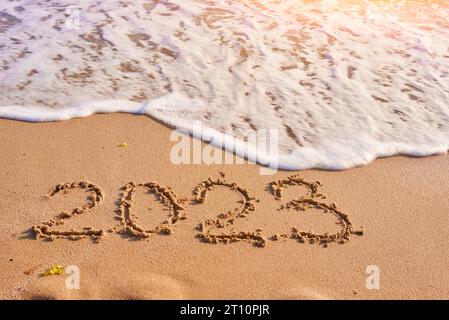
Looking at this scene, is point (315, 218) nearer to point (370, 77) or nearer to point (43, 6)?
point (370, 77)

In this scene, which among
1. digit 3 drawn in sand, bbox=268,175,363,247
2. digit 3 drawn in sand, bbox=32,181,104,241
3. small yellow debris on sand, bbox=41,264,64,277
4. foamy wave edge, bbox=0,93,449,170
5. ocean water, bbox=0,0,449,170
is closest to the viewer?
small yellow debris on sand, bbox=41,264,64,277

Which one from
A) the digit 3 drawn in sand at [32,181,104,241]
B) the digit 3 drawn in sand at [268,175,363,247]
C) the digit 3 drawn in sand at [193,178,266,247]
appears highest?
the digit 3 drawn in sand at [268,175,363,247]

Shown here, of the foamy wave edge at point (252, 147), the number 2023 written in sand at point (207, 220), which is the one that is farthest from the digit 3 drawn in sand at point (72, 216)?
the foamy wave edge at point (252, 147)

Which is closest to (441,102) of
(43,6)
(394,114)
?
(394,114)

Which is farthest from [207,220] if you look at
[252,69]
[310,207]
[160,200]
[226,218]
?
[252,69]

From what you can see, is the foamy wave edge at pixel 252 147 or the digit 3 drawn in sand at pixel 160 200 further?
the foamy wave edge at pixel 252 147

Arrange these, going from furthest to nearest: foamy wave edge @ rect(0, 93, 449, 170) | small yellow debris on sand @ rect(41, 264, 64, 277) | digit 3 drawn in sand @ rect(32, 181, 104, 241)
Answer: foamy wave edge @ rect(0, 93, 449, 170), digit 3 drawn in sand @ rect(32, 181, 104, 241), small yellow debris on sand @ rect(41, 264, 64, 277)

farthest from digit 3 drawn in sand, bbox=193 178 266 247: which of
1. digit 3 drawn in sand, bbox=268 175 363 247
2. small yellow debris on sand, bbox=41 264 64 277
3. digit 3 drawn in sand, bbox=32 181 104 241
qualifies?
small yellow debris on sand, bbox=41 264 64 277

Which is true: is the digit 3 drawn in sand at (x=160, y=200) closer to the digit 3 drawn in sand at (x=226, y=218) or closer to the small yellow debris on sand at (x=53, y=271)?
the digit 3 drawn in sand at (x=226, y=218)

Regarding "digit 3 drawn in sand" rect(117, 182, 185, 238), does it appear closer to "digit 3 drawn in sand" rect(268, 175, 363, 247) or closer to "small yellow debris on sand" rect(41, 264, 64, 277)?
"small yellow debris on sand" rect(41, 264, 64, 277)

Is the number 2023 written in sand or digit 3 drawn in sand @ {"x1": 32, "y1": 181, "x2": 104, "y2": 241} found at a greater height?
the number 2023 written in sand
